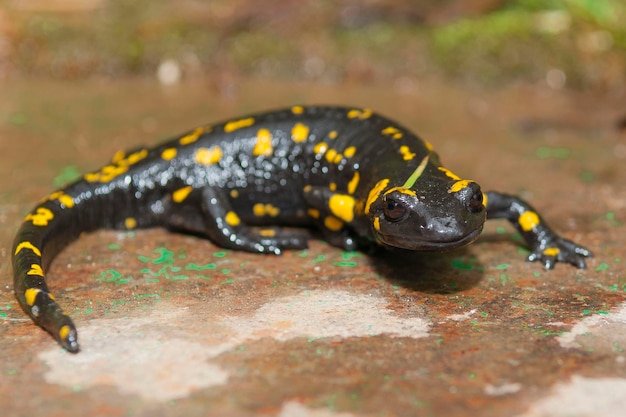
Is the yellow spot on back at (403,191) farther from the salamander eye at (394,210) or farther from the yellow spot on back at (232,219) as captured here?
the yellow spot on back at (232,219)

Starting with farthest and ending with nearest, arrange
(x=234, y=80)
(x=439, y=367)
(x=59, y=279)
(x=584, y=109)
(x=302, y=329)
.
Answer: (x=234, y=80) → (x=584, y=109) → (x=59, y=279) → (x=302, y=329) → (x=439, y=367)

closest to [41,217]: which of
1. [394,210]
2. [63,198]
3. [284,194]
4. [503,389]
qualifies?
[63,198]

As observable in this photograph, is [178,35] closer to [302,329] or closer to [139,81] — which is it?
[139,81]

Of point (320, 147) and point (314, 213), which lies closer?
point (314, 213)

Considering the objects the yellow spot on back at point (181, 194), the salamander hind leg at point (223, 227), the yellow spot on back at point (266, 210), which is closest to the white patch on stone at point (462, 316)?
the salamander hind leg at point (223, 227)

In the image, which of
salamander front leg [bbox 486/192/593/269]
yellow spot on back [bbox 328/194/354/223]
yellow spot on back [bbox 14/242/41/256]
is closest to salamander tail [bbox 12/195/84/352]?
yellow spot on back [bbox 14/242/41/256]

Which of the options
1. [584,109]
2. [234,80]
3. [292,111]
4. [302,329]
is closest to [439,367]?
[302,329]

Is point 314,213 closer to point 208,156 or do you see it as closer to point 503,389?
point 208,156
